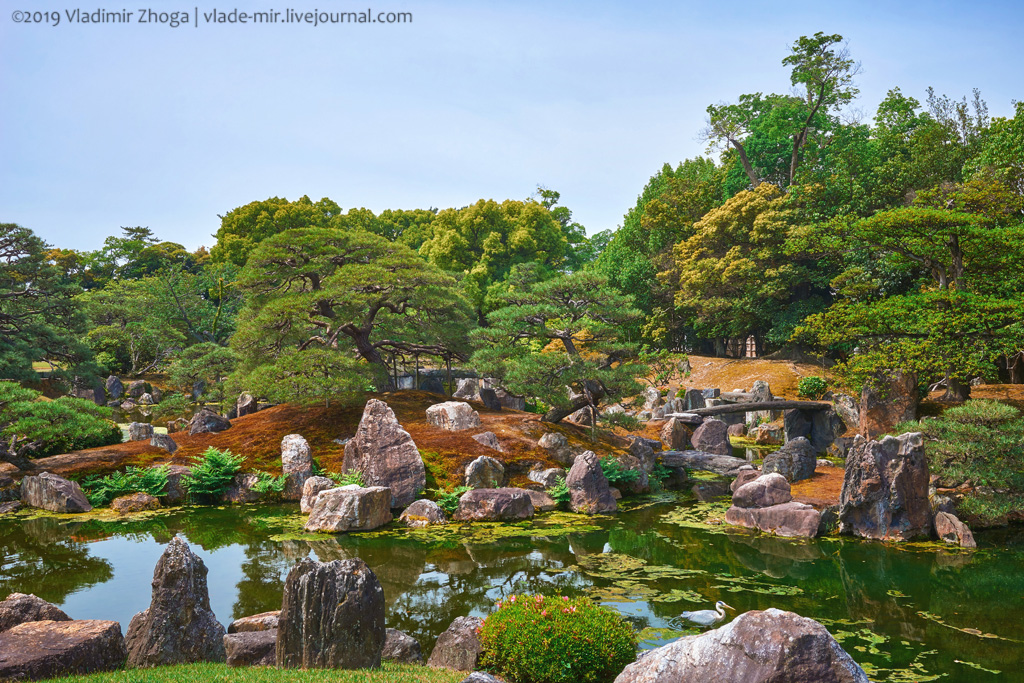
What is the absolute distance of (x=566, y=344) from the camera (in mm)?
19281

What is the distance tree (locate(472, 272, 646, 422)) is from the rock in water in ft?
37.8

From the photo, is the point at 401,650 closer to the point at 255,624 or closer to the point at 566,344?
the point at 255,624

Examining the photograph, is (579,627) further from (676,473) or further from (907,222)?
(907,222)

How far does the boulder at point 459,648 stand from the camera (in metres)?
7.24

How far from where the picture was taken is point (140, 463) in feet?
54.2

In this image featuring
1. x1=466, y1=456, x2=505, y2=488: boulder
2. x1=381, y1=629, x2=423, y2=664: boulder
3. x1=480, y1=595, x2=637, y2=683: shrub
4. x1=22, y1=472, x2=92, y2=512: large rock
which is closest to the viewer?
x1=480, y1=595, x2=637, y2=683: shrub

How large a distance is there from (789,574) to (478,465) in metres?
7.06

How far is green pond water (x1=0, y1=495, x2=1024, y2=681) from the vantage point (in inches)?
338

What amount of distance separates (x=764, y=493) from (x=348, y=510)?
8.79 metres

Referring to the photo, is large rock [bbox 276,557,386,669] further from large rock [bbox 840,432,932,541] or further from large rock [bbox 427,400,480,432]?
large rock [bbox 427,400,480,432]

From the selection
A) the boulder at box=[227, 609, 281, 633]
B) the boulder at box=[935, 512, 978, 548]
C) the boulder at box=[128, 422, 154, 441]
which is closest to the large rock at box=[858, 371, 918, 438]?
the boulder at box=[935, 512, 978, 548]

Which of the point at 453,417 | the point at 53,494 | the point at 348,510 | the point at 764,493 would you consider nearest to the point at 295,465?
the point at 348,510

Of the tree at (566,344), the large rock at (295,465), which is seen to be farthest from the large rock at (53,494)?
the tree at (566,344)

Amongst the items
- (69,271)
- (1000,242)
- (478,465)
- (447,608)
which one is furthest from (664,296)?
(69,271)
